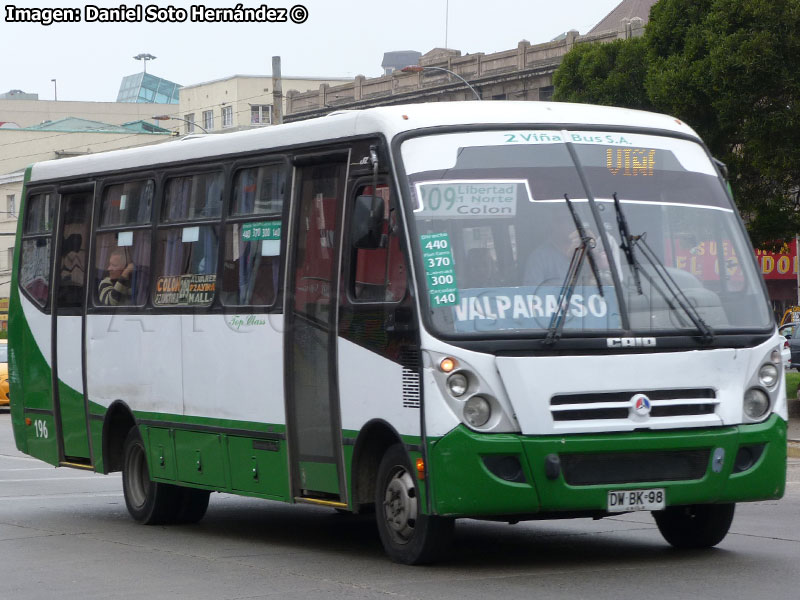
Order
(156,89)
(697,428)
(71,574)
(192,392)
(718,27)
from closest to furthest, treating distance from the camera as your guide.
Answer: (697,428)
(71,574)
(192,392)
(718,27)
(156,89)

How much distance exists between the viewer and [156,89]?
12206 centimetres

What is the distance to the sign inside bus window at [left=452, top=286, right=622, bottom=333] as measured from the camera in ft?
30.1

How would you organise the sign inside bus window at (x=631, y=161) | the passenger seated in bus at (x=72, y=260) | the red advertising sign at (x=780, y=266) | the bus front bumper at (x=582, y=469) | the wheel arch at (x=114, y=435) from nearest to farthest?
the bus front bumper at (x=582, y=469) < the sign inside bus window at (x=631, y=161) < the wheel arch at (x=114, y=435) < the passenger seated in bus at (x=72, y=260) < the red advertising sign at (x=780, y=266)

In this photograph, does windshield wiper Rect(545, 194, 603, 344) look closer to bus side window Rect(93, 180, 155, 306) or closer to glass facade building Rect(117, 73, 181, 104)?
bus side window Rect(93, 180, 155, 306)

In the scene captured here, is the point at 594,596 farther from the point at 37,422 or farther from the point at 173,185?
the point at 37,422

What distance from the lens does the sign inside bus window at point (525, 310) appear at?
30.1ft

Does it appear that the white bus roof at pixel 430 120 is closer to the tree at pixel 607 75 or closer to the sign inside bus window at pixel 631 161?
the sign inside bus window at pixel 631 161

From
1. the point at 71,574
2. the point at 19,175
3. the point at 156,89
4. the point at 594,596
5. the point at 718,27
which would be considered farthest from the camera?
the point at 156,89

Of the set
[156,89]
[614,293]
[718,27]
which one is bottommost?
[614,293]

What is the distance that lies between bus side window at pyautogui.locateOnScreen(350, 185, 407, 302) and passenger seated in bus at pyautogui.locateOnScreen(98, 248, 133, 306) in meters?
3.72

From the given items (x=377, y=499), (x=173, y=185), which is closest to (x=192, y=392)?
(x=173, y=185)

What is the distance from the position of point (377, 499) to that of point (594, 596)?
1.91 m

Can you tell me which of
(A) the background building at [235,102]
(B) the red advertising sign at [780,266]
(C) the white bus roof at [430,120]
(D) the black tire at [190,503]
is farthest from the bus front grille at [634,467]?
(A) the background building at [235,102]

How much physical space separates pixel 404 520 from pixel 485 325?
1365 mm
